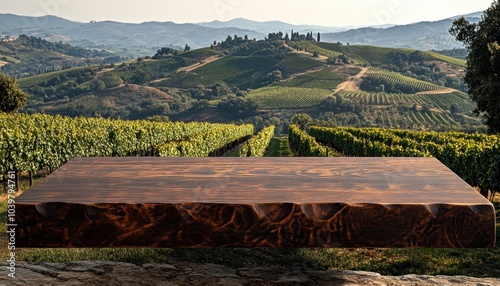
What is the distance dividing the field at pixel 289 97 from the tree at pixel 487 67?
89675 mm

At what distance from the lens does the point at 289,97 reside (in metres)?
125

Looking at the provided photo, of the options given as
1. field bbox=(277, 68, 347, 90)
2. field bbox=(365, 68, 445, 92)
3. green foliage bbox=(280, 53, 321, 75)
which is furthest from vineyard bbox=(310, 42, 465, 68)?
field bbox=(277, 68, 347, 90)

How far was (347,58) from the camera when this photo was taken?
520 ft

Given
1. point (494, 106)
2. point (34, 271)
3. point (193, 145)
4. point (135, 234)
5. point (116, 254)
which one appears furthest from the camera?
point (494, 106)

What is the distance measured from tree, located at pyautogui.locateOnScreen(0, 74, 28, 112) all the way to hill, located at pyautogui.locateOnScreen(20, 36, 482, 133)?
59.9 m

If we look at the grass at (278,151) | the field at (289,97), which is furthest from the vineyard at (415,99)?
the grass at (278,151)

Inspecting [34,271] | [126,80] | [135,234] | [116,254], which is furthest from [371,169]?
[126,80]

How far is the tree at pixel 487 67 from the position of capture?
23.9 metres

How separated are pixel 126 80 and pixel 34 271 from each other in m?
157

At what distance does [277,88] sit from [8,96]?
10082cm

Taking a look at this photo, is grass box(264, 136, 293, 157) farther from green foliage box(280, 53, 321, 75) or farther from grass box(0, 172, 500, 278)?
green foliage box(280, 53, 321, 75)

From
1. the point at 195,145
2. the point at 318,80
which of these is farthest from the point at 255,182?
the point at 318,80

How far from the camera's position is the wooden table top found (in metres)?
2.52

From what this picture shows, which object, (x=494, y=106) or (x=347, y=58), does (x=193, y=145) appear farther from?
(x=347, y=58)
